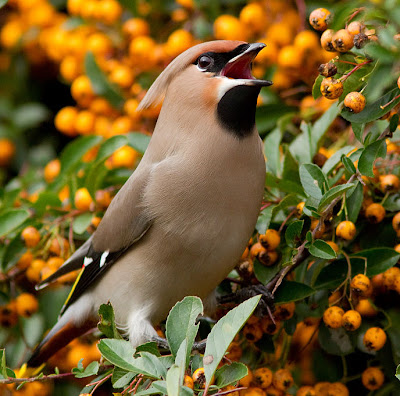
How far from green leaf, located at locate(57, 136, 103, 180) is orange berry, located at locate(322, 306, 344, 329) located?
1631mm

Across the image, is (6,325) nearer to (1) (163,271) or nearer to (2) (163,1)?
(1) (163,271)

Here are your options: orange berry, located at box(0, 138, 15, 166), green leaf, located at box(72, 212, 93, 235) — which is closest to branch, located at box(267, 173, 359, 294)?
green leaf, located at box(72, 212, 93, 235)

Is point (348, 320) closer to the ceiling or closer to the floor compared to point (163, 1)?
closer to the floor

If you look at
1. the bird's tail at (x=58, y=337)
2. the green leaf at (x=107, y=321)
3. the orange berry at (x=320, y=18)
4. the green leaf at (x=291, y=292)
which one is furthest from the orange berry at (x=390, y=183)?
the bird's tail at (x=58, y=337)

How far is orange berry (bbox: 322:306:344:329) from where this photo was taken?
93.4 inches

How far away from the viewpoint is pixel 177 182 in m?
2.62

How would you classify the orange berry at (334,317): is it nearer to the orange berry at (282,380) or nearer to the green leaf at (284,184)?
the orange berry at (282,380)

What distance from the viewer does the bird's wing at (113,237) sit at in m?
2.77

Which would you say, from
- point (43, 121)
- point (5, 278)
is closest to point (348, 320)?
→ point (5, 278)

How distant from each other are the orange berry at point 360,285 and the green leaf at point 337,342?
0.22 meters

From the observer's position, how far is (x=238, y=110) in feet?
8.64

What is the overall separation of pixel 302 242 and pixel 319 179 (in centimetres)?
23

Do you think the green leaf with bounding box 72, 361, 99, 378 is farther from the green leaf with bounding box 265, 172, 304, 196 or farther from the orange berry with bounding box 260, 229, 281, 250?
the green leaf with bounding box 265, 172, 304, 196

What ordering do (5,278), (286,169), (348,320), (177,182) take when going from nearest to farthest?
(348,320)
(177,182)
(286,169)
(5,278)
